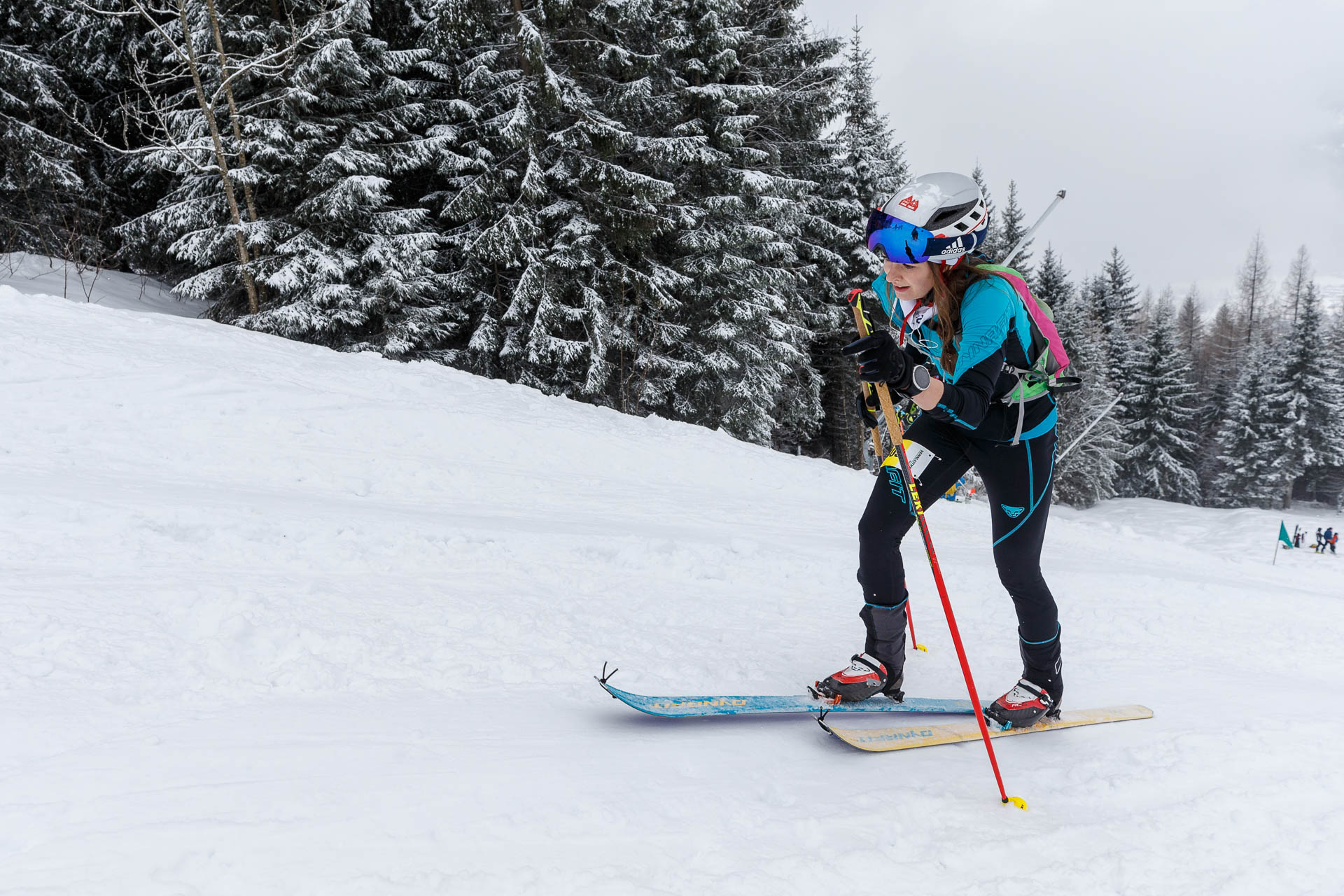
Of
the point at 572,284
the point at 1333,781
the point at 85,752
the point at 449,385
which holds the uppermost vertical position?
the point at 572,284

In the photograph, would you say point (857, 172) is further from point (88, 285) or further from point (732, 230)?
point (88, 285)

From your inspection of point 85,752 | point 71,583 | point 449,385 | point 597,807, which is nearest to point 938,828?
point 597,807

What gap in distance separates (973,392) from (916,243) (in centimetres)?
70

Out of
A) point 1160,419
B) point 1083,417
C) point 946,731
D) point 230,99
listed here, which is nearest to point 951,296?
point 946,731

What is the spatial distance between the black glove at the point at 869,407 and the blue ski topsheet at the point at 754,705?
1300 millimetres

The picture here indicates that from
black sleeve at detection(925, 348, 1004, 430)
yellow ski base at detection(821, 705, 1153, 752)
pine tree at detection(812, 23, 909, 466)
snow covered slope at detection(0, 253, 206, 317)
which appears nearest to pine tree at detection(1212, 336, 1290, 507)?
pine tree at detection(812, 23, 909, 466)

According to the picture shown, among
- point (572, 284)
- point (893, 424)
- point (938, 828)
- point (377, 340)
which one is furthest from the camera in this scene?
point (572, 284)

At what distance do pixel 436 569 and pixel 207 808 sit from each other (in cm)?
254

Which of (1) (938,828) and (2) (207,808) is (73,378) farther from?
(1) (938,828)

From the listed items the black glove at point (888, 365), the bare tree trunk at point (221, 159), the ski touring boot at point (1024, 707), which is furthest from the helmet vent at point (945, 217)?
the bare tree trunk at point (221, 159)

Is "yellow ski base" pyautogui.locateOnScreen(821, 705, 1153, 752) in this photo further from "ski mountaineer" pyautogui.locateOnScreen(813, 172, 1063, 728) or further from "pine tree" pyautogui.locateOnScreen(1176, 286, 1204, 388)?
"pine tree" pyautogui.locateOnScreen(1176, 286, 1204, 388)

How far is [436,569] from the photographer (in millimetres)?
4453

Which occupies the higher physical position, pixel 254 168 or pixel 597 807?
Result: pixel 254 168

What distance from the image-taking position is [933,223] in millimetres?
2926
